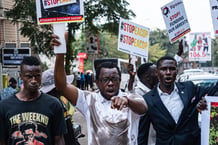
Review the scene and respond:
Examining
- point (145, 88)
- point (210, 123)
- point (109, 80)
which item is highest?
point (109, 80)

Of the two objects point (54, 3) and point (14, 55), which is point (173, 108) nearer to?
point (54, 3)

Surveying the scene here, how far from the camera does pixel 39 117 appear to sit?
318cm

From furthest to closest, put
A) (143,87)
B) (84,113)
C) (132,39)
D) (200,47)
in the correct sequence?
1. (200,47)
2. (132,39)
3. (143,87)
4. (84,113)

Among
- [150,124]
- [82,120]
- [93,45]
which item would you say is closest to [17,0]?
[93,45]

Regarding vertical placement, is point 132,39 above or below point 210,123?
above

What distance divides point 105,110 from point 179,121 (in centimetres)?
93

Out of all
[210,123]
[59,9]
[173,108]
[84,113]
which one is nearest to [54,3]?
[59,9]

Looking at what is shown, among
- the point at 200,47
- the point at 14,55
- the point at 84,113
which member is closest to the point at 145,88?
the point at 84,113

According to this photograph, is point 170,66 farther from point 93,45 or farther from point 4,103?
point 93,45

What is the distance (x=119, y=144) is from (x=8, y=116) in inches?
38.9

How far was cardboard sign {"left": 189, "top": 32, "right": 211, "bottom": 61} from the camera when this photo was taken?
77.8 feet

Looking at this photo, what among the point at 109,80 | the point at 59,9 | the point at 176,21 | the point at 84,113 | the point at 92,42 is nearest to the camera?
the point at 109,80

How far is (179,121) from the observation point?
12.0 ft

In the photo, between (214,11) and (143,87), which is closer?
(214,11)
